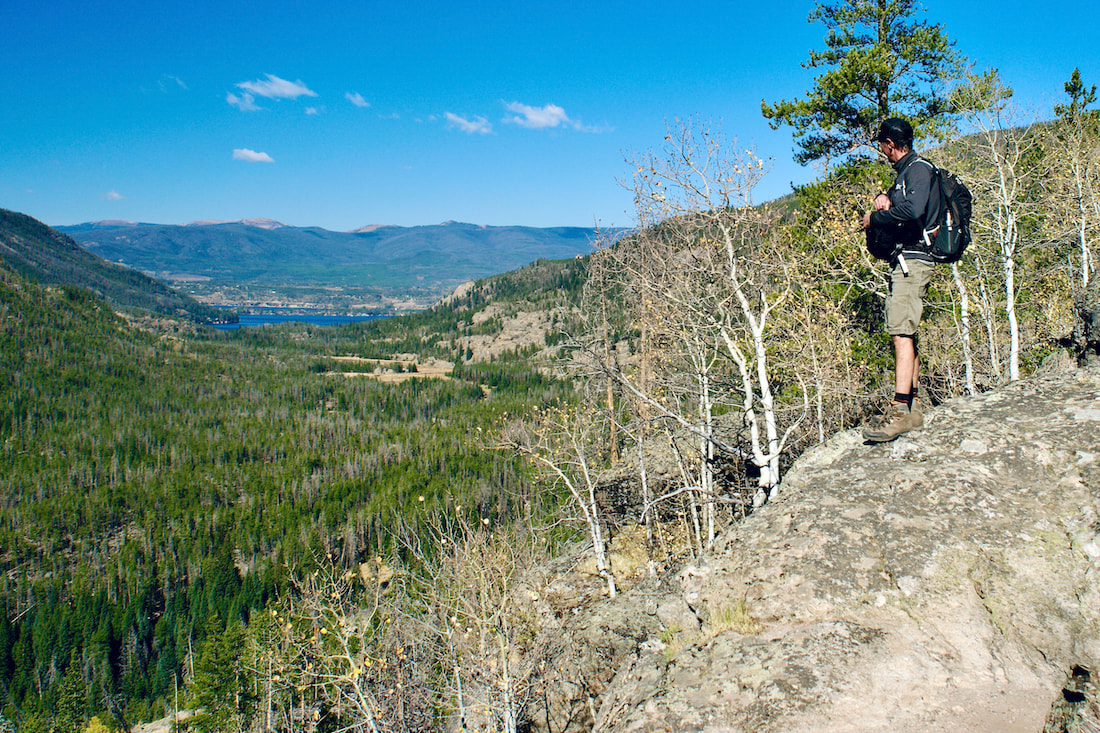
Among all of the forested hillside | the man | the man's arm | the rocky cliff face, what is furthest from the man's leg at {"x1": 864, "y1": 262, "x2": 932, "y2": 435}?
the forested hillside

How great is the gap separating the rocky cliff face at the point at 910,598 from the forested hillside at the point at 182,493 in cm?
1393

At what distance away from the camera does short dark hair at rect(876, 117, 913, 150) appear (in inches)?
258

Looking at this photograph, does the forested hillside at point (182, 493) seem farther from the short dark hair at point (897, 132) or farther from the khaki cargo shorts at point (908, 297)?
the short dark hair at point (897, 132)

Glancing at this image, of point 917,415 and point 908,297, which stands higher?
point 908,297

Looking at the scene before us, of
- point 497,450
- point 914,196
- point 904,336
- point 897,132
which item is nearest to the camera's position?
point 914,196

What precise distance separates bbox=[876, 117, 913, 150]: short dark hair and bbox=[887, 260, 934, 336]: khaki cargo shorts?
1377 mm

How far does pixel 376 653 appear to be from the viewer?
24953mm

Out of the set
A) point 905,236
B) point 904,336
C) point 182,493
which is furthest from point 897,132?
point 182,493

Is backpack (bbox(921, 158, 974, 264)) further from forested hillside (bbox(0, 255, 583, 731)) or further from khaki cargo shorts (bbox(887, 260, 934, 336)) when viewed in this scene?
forested hillside (bbox(0, 255, 583, 731))

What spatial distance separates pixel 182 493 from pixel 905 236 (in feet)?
394

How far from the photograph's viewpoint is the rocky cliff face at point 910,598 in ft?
14.8

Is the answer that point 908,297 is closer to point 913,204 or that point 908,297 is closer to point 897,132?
point 913,204

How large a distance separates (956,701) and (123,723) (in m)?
74.0

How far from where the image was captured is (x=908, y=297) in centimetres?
690
